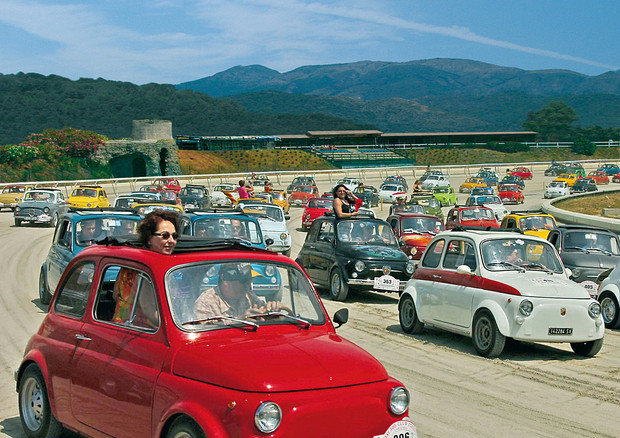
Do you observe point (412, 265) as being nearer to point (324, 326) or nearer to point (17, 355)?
point (17, 355)

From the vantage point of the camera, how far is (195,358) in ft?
17.3

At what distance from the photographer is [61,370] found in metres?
6.41

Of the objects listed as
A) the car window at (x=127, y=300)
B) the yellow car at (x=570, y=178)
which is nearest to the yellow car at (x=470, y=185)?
the yellow car at (x=570, y=178)

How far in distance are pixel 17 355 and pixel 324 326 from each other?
19.4ft

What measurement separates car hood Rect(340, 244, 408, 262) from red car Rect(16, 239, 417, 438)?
1050 centimetres

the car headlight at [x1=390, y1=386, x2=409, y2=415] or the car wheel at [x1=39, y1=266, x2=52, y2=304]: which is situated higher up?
the car headlight at [x1=390, y1=386, x2=409, y2=415]

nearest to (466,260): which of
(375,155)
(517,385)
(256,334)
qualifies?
(517,385)

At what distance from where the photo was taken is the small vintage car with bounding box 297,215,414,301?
54.6 ft

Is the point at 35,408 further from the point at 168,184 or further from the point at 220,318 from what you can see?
the point at 168,184

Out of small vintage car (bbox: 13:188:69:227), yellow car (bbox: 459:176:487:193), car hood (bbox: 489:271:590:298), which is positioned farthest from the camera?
yellow car (bbox: 459:176:487:193)

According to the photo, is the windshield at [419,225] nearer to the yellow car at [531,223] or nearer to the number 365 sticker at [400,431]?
the yellow car at [531,223]

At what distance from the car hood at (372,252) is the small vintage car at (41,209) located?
861 inches

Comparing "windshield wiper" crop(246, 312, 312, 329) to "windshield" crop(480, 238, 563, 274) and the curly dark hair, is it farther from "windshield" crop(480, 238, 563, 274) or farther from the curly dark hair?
"windshield" crop(480, 238, 563, 274)

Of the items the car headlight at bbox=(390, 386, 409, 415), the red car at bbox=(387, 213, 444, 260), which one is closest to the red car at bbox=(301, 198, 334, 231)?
the red car at bbox=(387, 213, 444, 260)
